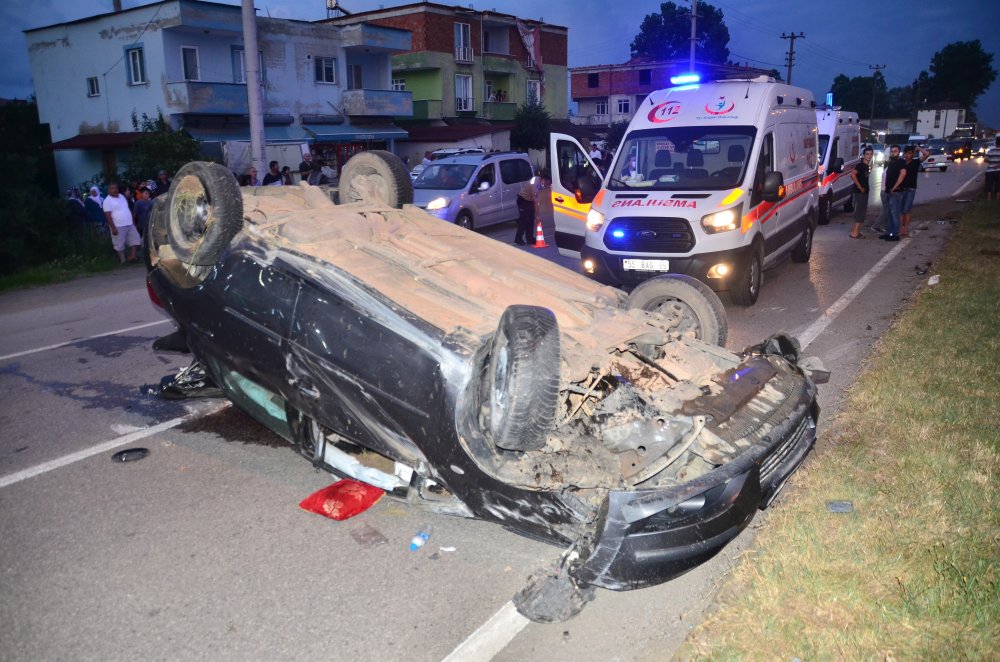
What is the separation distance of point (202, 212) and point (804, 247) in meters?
10.1

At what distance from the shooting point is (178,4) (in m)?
26.1

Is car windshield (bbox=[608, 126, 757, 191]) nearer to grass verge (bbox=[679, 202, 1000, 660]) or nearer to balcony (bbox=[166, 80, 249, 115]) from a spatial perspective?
grass verge (bbox=[679, 202, 1000, 660])

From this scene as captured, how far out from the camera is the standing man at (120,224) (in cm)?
1309

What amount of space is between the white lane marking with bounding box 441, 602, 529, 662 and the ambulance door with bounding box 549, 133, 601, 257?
22.2ft

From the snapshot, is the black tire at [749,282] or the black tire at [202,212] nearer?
the black tire at [202,212]

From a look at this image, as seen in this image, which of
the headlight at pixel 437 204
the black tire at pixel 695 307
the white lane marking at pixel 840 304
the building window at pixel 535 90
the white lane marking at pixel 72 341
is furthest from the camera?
the building window at pixel 535 90

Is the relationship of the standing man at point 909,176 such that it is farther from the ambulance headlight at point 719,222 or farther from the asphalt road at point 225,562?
the asphalt road at point 225,562

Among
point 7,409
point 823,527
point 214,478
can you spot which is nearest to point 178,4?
point 7,409

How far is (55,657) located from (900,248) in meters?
14.2

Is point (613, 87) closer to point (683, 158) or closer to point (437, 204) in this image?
point (437, 204)

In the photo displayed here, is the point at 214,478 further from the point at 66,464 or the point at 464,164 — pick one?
the point at 464,164

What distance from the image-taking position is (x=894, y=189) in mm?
13820

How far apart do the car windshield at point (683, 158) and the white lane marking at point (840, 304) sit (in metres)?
1.91

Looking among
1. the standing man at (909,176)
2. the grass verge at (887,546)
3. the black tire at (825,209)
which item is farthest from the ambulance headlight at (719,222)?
the black tire at (825,209)
